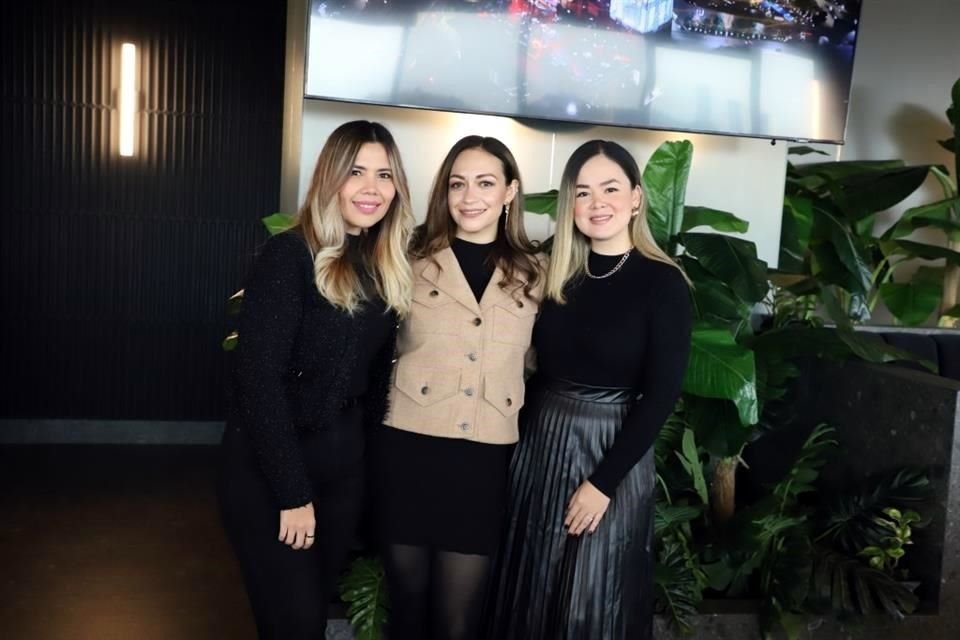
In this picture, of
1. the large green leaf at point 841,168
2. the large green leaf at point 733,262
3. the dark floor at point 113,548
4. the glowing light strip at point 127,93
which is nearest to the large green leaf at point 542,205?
the large green leaf at point 733,262

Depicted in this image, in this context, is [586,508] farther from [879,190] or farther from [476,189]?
[879,190]

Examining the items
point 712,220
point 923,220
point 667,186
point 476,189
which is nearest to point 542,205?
point 667,186

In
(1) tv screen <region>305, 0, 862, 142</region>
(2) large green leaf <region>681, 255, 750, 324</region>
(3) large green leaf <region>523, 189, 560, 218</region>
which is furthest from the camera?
(1) tv screen <region>305, 0, 862, 142</region>

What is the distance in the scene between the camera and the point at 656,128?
13.5 feet

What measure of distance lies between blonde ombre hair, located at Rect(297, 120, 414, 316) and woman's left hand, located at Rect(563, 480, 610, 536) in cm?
56

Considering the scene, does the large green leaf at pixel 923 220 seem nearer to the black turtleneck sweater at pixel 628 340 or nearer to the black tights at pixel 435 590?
the black turtleneck sweater at pixel 628 340

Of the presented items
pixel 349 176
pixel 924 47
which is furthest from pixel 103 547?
pixel 924 47

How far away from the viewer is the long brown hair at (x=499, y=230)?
2.24 meters

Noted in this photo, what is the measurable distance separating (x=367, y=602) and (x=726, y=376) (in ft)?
4.11

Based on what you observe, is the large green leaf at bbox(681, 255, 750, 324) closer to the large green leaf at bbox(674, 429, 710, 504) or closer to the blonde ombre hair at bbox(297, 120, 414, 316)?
the large green leaf at bbox(674, 429, 710, 504)

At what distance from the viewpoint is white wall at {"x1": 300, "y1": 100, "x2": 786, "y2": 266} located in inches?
153

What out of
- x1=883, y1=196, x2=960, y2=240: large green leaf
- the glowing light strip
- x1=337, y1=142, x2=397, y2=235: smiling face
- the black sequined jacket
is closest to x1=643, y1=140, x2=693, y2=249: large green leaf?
x1=337, y1=142, x2=397, y2=235: smiling face

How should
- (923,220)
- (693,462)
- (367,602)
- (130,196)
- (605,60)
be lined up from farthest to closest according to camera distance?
(130,196), (923,220), (605,60), (693,462), (367,602)

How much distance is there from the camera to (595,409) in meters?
2.22
